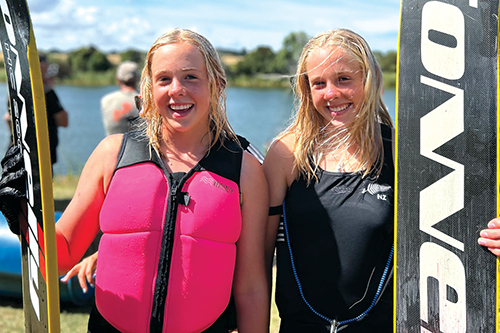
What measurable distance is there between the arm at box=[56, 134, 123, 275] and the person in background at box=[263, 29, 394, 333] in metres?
0.62

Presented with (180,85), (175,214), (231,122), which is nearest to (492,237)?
(175,214)

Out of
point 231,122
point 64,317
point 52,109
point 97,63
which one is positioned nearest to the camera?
point 64,317

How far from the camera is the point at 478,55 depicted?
1.85m

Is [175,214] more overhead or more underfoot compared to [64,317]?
more overhead

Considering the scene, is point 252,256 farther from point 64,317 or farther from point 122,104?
point 122,104

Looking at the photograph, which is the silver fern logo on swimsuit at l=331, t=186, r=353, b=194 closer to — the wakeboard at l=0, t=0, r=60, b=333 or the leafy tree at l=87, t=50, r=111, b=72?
the wakeboard at l=0, t=0, r=60, b=333

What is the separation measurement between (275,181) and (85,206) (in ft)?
2.35

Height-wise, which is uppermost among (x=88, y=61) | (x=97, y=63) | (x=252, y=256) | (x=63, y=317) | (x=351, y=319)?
(x=252, y=256)

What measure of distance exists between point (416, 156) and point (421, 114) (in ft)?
0.54

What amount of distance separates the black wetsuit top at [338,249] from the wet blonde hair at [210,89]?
0.37m

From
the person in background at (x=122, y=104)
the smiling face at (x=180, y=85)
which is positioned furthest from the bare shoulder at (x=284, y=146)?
the person in background at (x=122, y=104)

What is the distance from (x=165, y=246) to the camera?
1.72m

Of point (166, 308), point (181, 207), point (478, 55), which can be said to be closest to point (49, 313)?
point (166, 308)

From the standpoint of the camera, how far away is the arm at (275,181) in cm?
194
